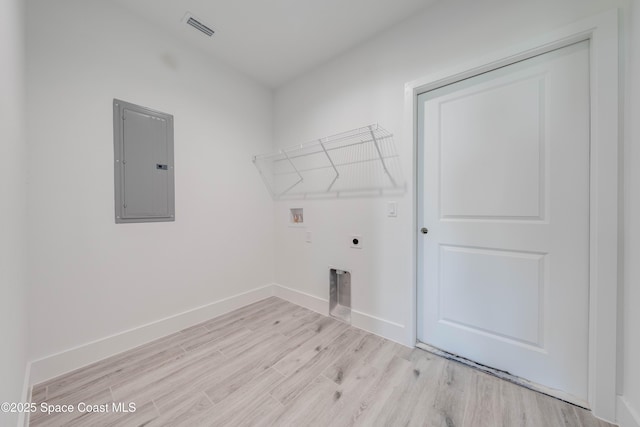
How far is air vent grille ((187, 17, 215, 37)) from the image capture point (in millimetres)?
1885

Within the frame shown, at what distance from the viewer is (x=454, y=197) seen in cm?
170

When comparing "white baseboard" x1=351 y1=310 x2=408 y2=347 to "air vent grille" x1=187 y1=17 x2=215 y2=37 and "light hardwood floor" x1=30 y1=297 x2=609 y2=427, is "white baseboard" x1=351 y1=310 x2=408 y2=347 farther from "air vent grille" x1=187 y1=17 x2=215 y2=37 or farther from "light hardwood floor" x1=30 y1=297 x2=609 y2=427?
"air vent grille" x1=187 y1=17 x2=215 y2=37

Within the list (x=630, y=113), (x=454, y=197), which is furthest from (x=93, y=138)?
(x=630, y=113)

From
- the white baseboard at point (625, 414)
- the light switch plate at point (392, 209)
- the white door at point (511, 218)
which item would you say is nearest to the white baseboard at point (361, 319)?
the white door at point (511, 218)

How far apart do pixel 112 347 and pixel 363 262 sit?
2.05m

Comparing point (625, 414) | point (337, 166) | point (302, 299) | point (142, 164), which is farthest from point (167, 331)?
point (625, 414)

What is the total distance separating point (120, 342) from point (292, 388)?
139 centimetres


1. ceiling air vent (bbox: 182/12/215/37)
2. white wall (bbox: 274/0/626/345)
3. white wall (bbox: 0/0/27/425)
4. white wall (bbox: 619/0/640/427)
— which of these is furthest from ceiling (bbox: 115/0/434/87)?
white wall (bbox: 619/0/640/427)

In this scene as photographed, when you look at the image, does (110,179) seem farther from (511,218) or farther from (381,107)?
(511,218)

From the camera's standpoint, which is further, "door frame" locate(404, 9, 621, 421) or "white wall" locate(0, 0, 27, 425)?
"door frame" locate(404, 9, 621, 421)

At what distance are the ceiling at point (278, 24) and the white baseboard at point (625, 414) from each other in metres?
2.60

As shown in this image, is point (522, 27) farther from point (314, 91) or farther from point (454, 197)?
point (314, 91)

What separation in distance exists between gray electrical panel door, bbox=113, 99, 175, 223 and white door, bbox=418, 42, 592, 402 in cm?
212

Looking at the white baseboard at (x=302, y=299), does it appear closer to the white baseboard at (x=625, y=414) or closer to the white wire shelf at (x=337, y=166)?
the white wire shelf at (x=337, y=166)
